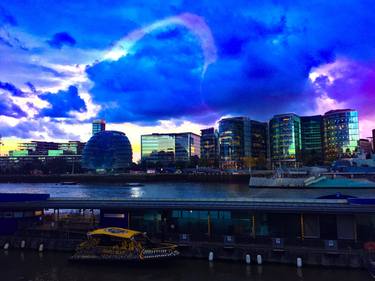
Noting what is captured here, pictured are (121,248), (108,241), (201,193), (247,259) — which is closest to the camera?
(247,259)

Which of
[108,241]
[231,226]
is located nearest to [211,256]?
[231,226]

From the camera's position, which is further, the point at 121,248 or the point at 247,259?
the point at 121,248

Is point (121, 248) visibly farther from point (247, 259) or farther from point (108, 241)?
point (247, 259)

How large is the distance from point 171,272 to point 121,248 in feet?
16.6

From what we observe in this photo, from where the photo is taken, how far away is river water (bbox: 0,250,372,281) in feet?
92.0

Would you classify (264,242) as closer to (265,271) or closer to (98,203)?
(265,271)

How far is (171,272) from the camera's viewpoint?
30109 millimetres

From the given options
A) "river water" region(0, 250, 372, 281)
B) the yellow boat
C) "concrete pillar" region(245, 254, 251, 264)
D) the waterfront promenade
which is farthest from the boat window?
"concrete pillar" region(245, 254, 251, 264)

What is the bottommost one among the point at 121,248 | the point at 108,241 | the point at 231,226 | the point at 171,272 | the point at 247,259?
the point at 171,272

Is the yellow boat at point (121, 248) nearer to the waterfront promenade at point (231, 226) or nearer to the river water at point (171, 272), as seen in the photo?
the river water at point (171, 272)

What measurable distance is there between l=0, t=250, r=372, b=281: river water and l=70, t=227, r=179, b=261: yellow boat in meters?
0.84

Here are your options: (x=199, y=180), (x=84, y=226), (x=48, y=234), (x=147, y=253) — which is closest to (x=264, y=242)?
(x=147, y=253)

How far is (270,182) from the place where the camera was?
140 meters

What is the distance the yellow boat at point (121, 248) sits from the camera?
31156 millimetres
